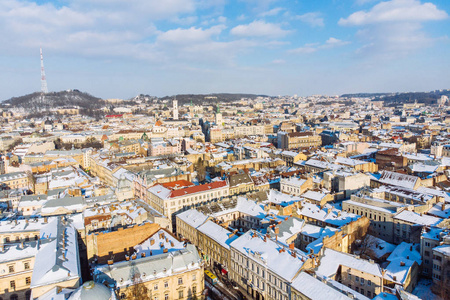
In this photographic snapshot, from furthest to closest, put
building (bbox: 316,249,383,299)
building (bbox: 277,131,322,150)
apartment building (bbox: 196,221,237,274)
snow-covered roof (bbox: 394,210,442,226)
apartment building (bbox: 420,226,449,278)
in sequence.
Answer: building (bbox: 277,131,322,150) < snow-covered roof (bbox: 394,210,442,226) < apartment building (bbox: 196,221,237,274) < apartment building (bbox: 420,226,449,278) < building (bbox: 316,249,383,299)

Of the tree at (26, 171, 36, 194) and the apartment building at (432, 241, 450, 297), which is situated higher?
the tree at (26, 171, 36, 194)

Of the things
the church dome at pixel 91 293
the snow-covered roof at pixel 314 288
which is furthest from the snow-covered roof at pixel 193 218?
the church dome at pixel 91 293

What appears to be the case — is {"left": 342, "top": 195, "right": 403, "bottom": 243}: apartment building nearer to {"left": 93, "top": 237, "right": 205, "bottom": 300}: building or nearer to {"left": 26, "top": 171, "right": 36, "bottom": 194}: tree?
{"left": 93, "top": 237, "right": 205, "bottom": 300}: building

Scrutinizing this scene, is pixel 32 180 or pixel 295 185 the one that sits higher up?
pixel 295 185

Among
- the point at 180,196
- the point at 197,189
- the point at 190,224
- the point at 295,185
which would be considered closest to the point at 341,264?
the point at 190,224

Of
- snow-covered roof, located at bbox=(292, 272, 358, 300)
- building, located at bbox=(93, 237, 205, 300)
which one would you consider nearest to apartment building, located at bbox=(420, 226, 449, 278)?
snow-covered roof, located at bbox=(292, 272, 358, 300)

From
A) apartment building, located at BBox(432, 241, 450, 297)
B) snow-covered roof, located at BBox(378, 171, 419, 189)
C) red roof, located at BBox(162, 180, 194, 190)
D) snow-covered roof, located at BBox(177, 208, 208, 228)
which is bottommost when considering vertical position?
apartment building, located at BBox(432, 241, 450, 297)

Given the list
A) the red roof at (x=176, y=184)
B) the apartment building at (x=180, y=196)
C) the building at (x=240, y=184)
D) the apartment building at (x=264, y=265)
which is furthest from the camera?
the building at (x=240, y=184)

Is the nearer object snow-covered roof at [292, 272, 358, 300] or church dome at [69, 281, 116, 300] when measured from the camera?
church dome at [69, 281, 116, 300]

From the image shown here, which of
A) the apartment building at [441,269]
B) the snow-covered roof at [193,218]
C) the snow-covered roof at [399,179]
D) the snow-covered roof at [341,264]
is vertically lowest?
the apartment building at [441,269]

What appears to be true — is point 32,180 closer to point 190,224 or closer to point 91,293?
point 190,224

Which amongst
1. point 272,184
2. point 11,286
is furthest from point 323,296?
point 272,184

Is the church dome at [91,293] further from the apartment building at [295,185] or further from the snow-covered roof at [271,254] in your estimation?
the apartment building at [295,185]

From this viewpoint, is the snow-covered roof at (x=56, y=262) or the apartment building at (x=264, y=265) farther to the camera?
the apartment building at (x=264, y=265)
